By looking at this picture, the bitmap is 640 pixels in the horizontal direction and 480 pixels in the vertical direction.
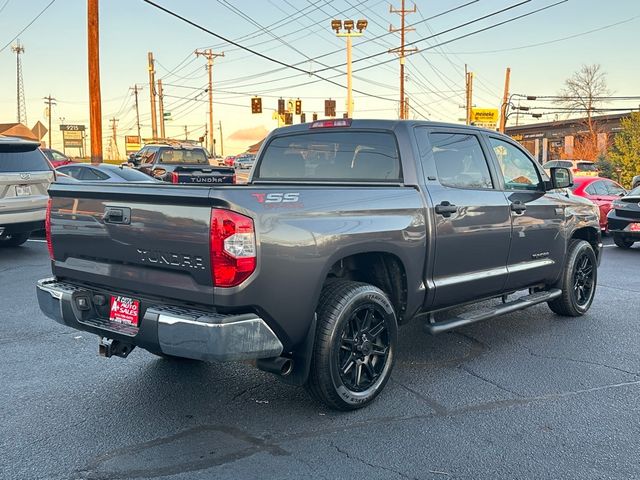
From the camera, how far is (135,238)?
12.1 feet

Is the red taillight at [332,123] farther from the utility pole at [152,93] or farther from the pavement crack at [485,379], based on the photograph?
the utility pole at [152,93]

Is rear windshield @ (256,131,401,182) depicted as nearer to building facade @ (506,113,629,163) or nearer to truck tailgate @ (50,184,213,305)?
truck tailgate @ (50,184,213,305)

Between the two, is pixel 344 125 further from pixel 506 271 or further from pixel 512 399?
pixel 512 399

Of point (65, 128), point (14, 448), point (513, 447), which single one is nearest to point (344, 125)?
point (513, 447)

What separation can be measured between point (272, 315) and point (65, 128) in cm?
9838

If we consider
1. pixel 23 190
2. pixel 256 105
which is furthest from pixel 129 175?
pixel 256 105

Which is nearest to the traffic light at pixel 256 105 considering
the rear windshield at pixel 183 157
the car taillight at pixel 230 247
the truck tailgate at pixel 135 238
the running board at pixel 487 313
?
the rear windshield at pixel 183 157

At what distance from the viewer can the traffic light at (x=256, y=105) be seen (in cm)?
3822

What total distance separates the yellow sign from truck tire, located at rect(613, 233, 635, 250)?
37.5 meters

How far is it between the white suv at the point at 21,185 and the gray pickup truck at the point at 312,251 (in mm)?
6084

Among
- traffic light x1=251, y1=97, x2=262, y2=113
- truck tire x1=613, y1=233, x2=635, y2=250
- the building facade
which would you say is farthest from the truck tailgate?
the building facade

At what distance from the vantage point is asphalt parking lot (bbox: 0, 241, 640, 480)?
3.34 m

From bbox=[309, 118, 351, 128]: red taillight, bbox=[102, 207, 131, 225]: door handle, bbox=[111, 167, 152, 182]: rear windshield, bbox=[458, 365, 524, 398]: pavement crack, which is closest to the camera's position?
bbox=[102, 207, 131, 225]: door handle

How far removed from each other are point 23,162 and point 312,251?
8148 millimetres
